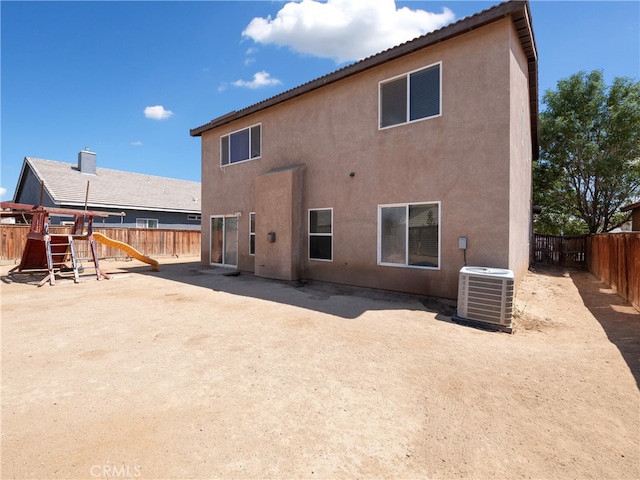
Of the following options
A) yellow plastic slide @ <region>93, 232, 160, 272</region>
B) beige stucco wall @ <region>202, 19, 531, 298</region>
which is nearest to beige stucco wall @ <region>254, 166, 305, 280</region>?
beige stucco wall @ <region>202, 19, 531, 298</region>

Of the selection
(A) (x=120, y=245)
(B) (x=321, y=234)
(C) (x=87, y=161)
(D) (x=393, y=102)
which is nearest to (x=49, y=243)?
(A) (x=120, y=245)

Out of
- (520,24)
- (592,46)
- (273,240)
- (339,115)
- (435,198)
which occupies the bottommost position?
(273,240)

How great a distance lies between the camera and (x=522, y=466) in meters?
2.15

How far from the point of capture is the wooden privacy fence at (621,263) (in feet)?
22.7

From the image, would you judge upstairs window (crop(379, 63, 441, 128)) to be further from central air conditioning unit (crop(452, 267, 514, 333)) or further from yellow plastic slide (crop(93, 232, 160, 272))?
yellow plastic slide (crop(93, 232, 160, 272))

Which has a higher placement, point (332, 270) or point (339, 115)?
point (339, 115)

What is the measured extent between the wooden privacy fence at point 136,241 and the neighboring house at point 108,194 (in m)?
2.35

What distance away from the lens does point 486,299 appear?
546cm

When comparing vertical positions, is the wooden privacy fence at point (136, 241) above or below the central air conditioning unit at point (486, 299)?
above

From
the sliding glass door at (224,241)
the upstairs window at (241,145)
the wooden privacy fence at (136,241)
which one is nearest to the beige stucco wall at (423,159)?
the upstairs window at (241,145)

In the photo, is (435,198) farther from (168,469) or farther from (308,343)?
(168,469)

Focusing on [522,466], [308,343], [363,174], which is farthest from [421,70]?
[522,466]

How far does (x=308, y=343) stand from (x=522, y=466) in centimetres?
285

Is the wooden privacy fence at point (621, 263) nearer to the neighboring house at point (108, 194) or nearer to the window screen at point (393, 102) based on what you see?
the window screen at point (393, 102)
